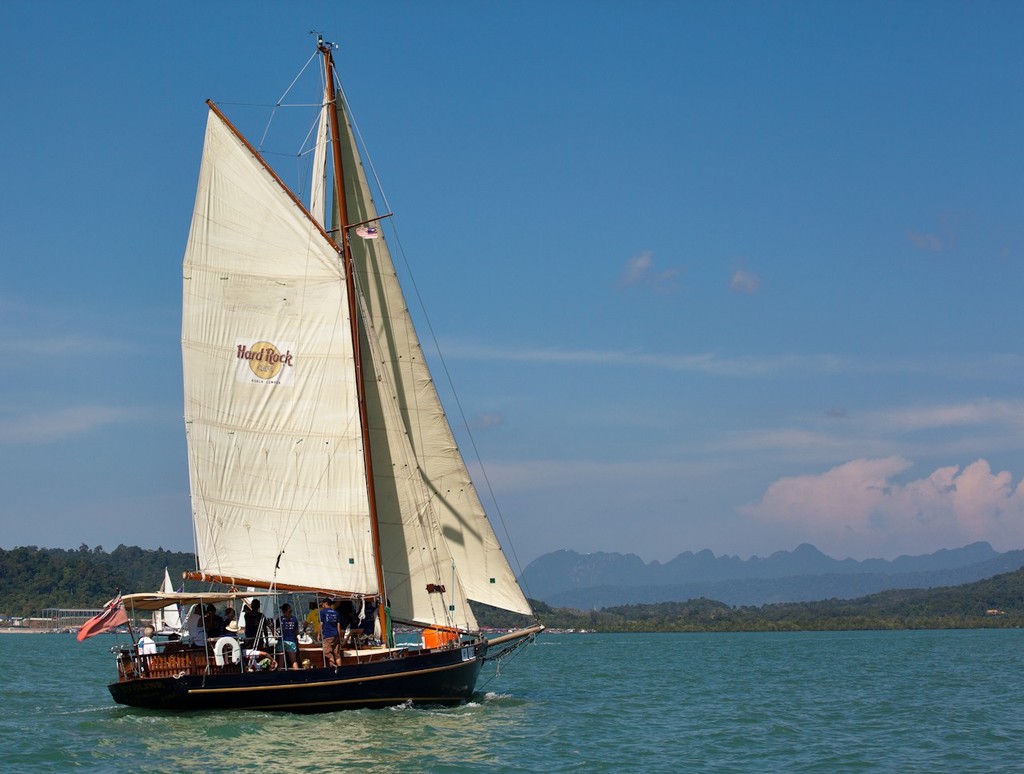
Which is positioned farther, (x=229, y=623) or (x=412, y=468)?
(x=412, y=468)

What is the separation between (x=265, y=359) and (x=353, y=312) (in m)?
2.75

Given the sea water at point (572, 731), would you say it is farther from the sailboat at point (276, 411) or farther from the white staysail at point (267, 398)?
the white staysail at point (267, 398)

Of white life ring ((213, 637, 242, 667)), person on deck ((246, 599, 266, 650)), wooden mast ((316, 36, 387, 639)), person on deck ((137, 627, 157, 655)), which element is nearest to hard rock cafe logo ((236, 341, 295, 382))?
wooden mast ((316, 36, 387, 639))

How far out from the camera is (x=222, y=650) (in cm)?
3447

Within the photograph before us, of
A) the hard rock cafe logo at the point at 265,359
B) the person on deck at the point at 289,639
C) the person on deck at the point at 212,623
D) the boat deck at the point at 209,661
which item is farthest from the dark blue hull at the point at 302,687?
the hard rock cafe logo at the point at 265,359

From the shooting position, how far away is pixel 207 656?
3434 centimetres

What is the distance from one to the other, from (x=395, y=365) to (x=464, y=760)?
42.7 feet

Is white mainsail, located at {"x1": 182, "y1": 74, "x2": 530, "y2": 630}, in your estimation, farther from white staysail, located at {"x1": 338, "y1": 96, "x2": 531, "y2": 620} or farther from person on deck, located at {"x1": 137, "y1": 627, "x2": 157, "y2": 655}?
person on deck, located at {"x1": 137, "y1": 627, "x2": 157, "y2": 655}

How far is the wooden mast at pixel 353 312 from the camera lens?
36406mm

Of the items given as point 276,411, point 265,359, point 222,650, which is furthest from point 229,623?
point 265,359

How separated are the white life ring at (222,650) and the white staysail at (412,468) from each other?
490 centimetres

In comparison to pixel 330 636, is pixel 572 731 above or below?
below

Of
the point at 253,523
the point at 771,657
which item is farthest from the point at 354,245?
the point at 771,657

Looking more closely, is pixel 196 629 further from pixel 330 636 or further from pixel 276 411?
pixel 276 411
